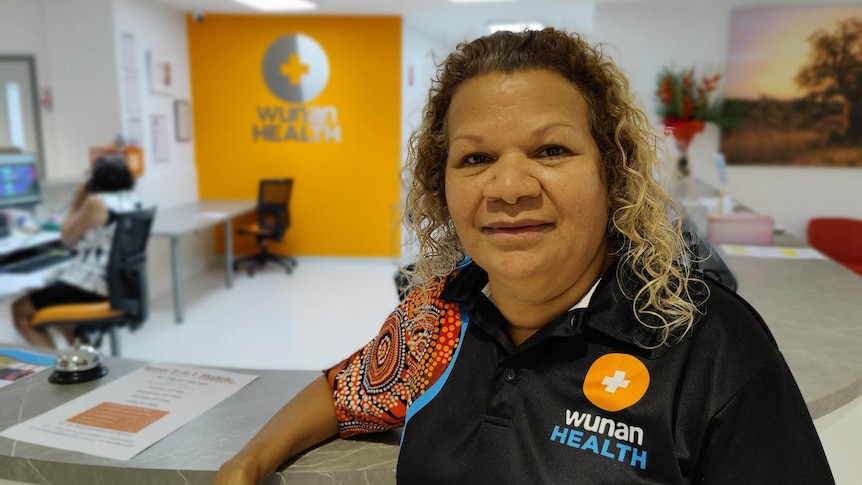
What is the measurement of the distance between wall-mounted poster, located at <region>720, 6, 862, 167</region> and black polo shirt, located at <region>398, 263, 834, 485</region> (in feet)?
17.8

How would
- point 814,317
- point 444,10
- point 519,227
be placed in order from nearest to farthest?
point 519,227, point 814,317, point 444,10

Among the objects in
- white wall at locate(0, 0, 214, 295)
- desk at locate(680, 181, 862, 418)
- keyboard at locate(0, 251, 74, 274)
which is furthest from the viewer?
white wall at locate(0, 0, 214, 295)

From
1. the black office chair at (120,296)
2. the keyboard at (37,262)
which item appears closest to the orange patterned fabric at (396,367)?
the black office chair at (120,296)

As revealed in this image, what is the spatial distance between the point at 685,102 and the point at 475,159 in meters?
4.77

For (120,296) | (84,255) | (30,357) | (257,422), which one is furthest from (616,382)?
(84,255)

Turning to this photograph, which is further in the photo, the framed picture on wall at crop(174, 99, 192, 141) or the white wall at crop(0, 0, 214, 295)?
the framed picture on wall at crop(174, 99, 192, 141)

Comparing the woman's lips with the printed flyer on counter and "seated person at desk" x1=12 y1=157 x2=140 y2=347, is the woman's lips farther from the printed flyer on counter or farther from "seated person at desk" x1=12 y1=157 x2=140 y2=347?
"seated person at desk" x1=12 y1=157 x2=140 y2=347

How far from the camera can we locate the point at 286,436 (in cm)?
106

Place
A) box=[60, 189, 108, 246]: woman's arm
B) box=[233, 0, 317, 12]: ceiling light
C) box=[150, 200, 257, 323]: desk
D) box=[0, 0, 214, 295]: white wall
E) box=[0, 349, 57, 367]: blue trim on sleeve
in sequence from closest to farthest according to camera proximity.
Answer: box=[0, 349, 57, 367]: blue trim on sleeve, box=[60, 189, 108, 246]: woman's arm, box=[150, 200, 257, 323]: desk, box=[0, 0, 214, 295]: white wall, box=[233, 0, 317, 12]: ceiling light

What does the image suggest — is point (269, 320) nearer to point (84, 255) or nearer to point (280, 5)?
point (84, 255)

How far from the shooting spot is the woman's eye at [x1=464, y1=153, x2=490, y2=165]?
97 cm

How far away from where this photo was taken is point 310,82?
6875mm

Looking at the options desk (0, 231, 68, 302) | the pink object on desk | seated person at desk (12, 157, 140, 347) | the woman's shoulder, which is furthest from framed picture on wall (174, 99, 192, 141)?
the woman's shoulder

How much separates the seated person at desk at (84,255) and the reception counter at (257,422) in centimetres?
244
